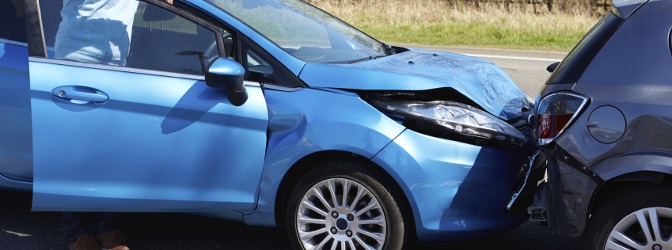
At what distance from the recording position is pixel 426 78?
14.3ft

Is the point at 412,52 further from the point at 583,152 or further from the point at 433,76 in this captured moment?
the point at 583,152

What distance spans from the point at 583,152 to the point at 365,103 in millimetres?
1027

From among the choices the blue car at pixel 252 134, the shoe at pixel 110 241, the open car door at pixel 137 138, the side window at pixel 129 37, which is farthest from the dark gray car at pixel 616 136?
the shoe at pixel 110 241

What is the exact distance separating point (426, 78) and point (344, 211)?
0.75m

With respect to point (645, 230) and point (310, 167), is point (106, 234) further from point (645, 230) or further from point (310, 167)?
point (645, 230)

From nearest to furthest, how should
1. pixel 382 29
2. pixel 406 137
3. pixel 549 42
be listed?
pixel 406 137 < pixel 549 42 < pixel 382 29

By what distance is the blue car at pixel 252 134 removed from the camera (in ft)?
13.6

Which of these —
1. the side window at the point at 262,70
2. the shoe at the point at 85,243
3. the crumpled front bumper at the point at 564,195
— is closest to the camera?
the crumpled front bumper at the point at 564,195

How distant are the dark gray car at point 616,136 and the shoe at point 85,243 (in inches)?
89.5

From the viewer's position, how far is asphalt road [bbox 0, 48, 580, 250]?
4.92 m

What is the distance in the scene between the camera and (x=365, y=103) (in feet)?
13.8

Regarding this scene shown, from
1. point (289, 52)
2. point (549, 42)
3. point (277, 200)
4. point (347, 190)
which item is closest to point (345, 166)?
point (347, 190)

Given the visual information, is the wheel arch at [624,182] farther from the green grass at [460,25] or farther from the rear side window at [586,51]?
the green grass at [460,25]

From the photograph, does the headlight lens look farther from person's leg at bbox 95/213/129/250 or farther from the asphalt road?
person's leg at bbox 95/213/129/250
